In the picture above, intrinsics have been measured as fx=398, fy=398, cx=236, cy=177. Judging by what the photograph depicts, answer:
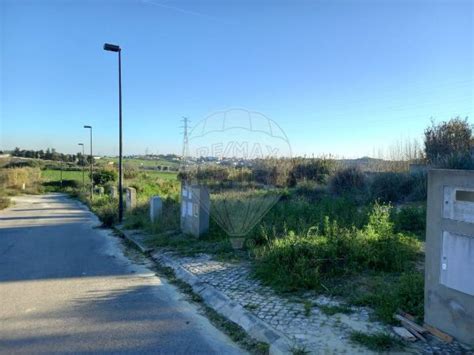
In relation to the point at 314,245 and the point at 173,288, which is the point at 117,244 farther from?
the point at 314,245

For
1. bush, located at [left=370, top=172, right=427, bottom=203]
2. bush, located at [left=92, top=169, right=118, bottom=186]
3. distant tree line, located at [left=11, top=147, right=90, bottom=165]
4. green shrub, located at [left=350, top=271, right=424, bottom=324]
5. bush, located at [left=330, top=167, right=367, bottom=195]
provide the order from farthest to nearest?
distant tree line, located at [left=11, top=147, right=90, bottom=165], bush, located at [left=92, top=169, right=118, bottom=186], bush, located at [left=330, top=167, right=367, bottom=195], bush, located at [left=370, top=172, right=427, bottom=203], green shrub, located at [left=350, top=271, right=424, bottom=324]

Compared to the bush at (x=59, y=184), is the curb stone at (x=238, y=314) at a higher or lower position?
higher

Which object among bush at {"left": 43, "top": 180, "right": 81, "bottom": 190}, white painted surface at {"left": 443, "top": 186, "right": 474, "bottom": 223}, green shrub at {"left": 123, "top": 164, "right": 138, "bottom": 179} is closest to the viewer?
white painted surface at {"left": 443, "top": 186, "right": 474, "bottom": 223}

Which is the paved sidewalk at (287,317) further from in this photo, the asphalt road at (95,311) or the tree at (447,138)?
the tree at (447,138)

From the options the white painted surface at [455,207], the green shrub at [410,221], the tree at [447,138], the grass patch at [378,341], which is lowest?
the grass patch at [378,341]

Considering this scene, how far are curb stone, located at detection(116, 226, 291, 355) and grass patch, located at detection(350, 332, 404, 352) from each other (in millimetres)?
713

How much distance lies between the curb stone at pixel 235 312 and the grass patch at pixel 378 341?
2.34 ft

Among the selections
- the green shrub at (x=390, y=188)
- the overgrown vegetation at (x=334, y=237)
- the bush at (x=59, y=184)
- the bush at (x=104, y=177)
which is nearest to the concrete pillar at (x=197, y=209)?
the overgrown vegetation at (x=334, y=237)

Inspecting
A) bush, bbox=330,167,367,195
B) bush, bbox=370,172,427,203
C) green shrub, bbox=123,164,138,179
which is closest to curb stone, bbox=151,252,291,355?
bush, bbox=370,172,427,203

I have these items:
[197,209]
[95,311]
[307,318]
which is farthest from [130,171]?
[307,318]

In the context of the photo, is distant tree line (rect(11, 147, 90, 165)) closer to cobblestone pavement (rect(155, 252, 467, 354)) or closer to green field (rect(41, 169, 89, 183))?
green field (rect(41, 169, 89, 183))

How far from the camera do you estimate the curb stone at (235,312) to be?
4.12 m

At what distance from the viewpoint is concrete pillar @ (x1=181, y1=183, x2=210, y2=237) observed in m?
10.4

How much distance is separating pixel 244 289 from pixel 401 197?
11294 millimetres
